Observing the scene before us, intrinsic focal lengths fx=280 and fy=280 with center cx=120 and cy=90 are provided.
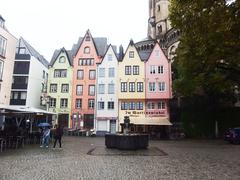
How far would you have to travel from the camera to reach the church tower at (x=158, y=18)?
2911 inches

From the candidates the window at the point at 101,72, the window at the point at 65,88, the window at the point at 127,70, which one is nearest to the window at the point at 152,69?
the window at the point at 127,70

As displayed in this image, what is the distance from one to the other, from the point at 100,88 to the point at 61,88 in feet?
25.3

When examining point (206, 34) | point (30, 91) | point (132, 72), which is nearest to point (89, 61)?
point (132, 72)

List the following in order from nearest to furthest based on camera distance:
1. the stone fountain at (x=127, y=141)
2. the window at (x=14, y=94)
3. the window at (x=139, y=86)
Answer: the stone fountain at (x=127, y=141) < the window at (x=139, y=86) < the window at (x=14, y=94)

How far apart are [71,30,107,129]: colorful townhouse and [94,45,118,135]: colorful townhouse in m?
1.82

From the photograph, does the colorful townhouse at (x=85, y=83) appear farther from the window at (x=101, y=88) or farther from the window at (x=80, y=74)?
the window at (x=101, y=88)

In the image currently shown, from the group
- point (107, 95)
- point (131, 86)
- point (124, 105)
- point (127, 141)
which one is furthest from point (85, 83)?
point (127, 141)

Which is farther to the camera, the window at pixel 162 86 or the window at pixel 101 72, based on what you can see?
the window at pixel 101 72

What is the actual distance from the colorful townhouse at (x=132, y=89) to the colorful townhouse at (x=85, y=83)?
5.48 m

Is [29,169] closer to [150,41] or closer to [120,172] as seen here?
[120,172]

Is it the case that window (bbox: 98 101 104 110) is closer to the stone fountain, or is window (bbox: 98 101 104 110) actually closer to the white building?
the white building

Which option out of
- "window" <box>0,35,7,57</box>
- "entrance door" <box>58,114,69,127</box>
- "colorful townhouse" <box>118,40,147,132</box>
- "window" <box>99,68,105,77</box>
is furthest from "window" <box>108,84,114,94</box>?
"window" <box>0,35,7,57</box>

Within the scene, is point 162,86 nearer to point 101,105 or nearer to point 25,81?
point 101,105

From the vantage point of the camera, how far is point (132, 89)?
156 feet
